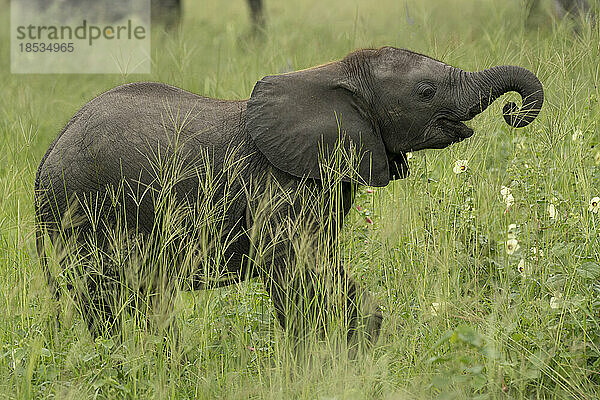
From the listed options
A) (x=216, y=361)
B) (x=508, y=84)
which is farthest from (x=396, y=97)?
Result: (x=216, y=361)

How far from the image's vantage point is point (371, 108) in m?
3.82

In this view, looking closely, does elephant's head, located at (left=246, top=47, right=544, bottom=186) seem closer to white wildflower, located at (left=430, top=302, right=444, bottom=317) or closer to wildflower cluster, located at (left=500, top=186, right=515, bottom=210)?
wildflower cluster, located at (left=500, top=186, right=515, bottom=210)

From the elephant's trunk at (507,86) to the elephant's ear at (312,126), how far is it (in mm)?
427

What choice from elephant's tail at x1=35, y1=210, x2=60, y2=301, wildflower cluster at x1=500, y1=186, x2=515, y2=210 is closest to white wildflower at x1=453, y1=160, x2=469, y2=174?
wildflower cluster at x1=500, y1=186, x2=515, y2=210

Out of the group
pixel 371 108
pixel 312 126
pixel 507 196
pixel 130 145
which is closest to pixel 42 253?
pixel 130 145

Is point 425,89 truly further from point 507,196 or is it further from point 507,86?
point 507,196

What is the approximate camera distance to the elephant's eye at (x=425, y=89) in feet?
12.3

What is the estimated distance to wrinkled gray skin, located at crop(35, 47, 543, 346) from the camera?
12.3ft

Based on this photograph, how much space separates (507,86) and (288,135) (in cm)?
88

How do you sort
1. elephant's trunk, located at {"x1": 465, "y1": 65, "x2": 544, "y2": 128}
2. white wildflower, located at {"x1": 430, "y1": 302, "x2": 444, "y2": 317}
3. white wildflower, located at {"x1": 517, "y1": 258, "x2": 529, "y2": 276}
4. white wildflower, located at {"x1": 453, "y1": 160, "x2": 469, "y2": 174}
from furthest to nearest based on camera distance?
white wildflower, located at {"x1": 453, "y1": 160, "x2": 469, "y2": 174}
elephant's trunk, located at {"x1": 465, "y1": 65, "x2": 544, "y2": 128}
white wildflower, located at {"x1": 517, "y1": 258, "x2": 529, "y2": 276}
white wildflower, located at {"x1": 430, "y1": 302, "x2": 444, "y2": 317}

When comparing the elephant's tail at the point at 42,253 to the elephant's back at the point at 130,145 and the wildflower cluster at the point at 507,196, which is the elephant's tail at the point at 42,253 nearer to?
the elephant's back at the point at 130,145

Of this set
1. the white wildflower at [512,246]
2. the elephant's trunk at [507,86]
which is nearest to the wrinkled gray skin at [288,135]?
the elephant's trunk at [507,86]

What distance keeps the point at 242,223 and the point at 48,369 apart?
3.15ft

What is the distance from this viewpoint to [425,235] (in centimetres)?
420
